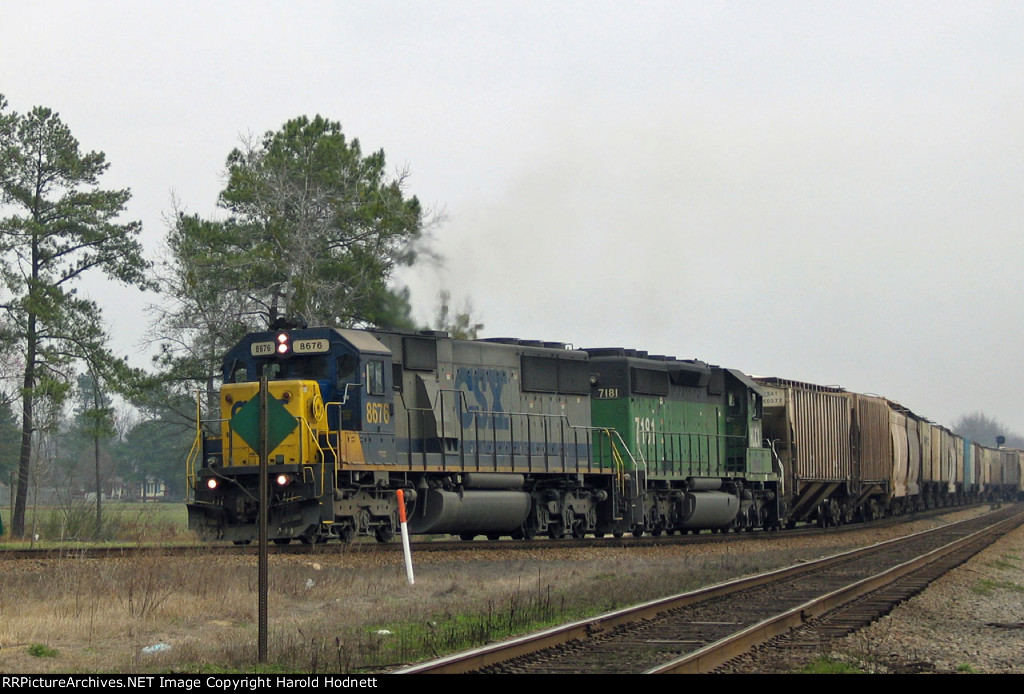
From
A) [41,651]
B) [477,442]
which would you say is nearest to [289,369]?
[477,442]

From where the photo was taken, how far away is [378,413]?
61.8ft

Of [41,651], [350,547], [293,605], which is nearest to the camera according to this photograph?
[41,651]

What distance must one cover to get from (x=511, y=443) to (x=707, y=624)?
11.1 m

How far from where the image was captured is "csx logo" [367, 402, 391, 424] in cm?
1862

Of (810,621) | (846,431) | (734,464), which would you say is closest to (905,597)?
(810,621)

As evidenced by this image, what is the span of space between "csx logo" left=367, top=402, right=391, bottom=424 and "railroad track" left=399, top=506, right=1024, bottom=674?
680 cm

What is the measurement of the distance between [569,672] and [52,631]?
4875 mm

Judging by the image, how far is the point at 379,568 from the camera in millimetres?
16125

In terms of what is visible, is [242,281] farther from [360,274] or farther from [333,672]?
[333,672]

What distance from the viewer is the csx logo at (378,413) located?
18625 millimetres

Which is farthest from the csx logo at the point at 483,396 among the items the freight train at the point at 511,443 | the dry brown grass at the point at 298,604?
the dry brown grass at the point at 298,604

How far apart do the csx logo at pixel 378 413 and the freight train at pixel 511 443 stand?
0.03m

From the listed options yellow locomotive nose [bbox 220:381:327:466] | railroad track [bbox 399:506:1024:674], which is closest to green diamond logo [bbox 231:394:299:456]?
railroad track [bbox 399:506:1024:674]

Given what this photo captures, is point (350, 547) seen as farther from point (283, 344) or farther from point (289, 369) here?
point (283, 344)
